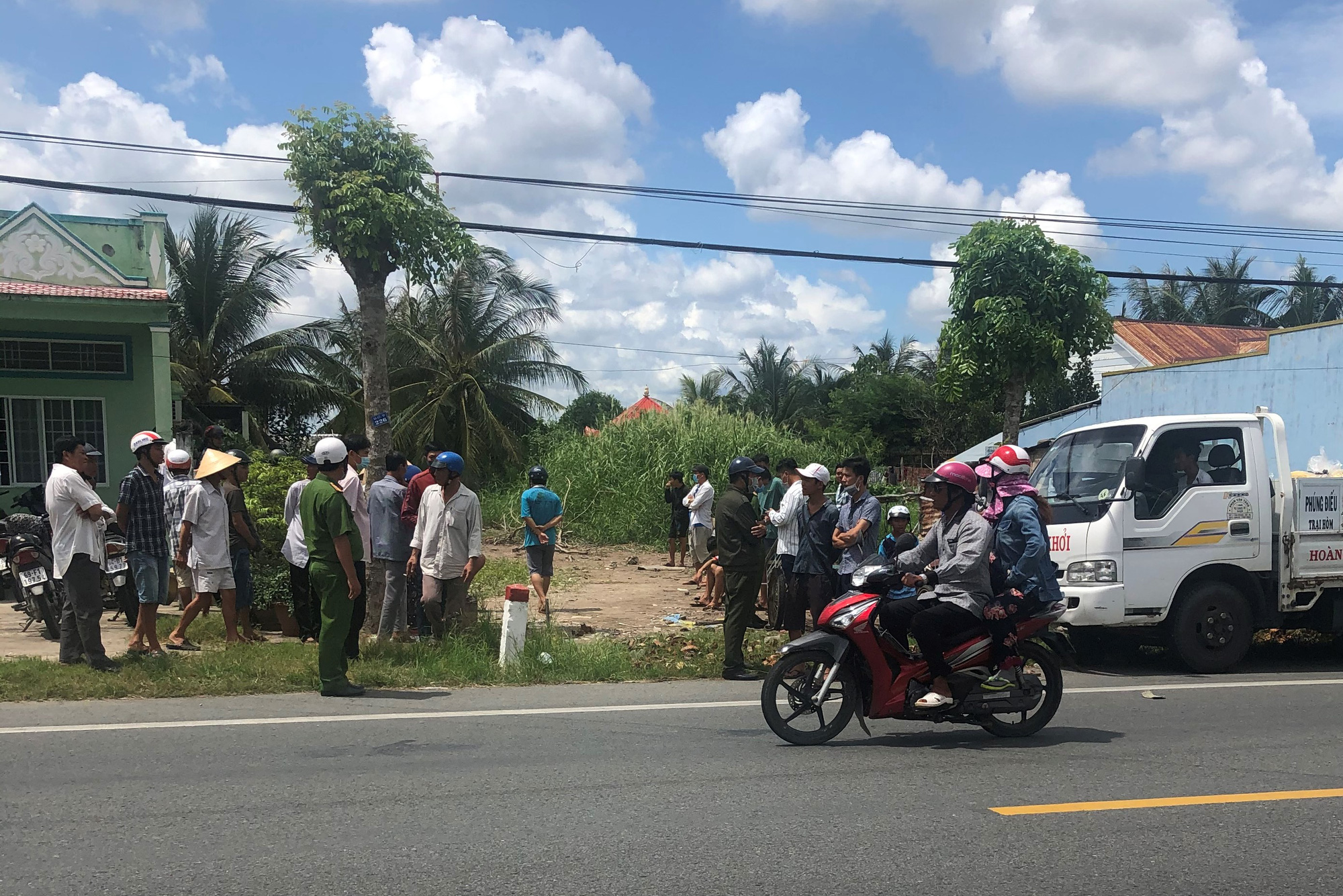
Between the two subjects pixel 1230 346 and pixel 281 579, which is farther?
pixel 1230 346

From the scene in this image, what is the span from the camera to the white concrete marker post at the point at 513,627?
8.66m

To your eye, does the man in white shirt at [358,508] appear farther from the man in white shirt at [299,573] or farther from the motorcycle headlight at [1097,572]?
the motorcycle headlight at [1097,572]

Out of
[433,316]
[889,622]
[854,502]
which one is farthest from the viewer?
[433,316]

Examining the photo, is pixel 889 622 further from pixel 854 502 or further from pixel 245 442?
pixel 245 442

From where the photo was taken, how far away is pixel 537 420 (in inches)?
1174

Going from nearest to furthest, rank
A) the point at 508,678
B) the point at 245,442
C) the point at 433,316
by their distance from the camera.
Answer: the point at 508,678
the point at 245,442
the point at 433,316

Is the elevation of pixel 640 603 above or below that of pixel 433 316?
below

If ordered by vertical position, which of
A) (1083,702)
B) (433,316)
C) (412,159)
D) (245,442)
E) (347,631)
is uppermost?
(433,316)

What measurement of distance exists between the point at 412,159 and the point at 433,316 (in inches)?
775

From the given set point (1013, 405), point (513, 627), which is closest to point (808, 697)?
point (513, 627)

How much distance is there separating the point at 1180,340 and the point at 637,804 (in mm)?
35096

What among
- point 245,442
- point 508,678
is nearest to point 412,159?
point 508,678

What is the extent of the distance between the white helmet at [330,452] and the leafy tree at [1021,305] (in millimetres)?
12380

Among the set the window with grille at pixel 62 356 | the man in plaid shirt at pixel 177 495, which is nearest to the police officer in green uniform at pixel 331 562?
the man in plaid shirt at pixel 177 495
